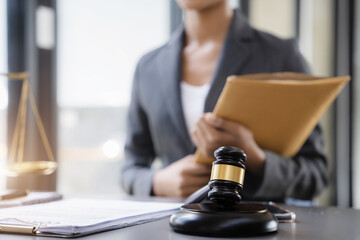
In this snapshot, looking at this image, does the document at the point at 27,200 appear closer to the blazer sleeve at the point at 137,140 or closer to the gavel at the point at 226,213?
the gavel at the point at 226,213

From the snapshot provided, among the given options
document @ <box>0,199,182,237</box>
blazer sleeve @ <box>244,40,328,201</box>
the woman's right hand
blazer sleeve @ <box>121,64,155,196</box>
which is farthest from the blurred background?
A: document @ <box>0,199,182,237</box>

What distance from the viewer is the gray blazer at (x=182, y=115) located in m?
1.10

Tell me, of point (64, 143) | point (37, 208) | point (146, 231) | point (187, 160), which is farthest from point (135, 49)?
point (146, 231)

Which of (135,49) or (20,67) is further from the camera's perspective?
(135,49)

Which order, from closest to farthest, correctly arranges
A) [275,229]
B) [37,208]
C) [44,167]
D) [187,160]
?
[275,229]
[37,208]
[44,167]
[187,160]

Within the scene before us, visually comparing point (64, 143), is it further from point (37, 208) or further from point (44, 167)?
point (37, 208)

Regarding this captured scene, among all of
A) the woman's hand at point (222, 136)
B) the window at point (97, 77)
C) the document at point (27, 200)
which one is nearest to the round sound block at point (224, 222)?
the document at point (27, 200)

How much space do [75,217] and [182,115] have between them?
74 cm

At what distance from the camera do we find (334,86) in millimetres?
829

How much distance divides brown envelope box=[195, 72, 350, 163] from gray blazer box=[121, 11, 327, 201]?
9 cm

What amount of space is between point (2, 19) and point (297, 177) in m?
1.27

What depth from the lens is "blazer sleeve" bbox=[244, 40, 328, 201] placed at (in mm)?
1020

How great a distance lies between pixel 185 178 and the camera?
104cm

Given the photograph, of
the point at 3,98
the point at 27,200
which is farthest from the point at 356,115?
the point at 27,200
